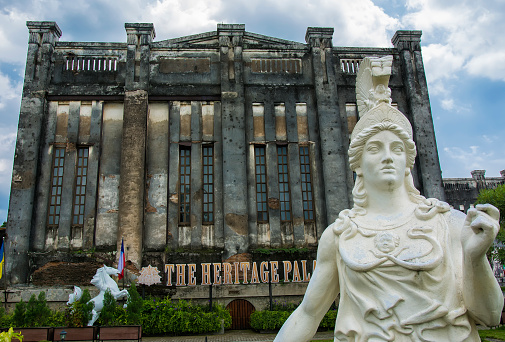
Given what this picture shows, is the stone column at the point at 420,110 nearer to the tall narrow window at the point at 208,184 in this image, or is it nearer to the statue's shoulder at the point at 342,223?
the tall narrow window at the point at 208,184

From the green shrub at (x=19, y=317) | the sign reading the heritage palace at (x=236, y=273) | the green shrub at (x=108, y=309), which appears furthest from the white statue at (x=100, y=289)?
the sign reading the heritage palace at (x=236, y=273)

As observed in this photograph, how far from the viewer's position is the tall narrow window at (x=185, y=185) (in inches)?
764

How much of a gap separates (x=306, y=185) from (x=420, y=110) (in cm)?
718

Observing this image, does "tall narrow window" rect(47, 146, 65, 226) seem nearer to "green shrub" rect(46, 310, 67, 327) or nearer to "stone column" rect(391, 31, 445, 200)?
"green shrub" rect(46, 310, 67, 327)

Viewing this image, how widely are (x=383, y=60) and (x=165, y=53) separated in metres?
19.8

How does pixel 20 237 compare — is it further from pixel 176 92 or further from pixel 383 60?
pixel 383 60

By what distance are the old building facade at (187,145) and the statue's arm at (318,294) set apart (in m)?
15.6

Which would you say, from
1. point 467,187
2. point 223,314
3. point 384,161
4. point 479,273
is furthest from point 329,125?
point 467,187

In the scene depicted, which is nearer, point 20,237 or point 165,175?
point 20,237

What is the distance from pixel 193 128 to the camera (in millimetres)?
20375

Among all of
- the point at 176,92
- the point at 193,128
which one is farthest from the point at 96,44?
the point at 193,128

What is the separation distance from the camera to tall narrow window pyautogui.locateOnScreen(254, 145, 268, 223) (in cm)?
1966

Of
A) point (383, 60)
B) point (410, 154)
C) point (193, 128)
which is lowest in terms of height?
point (410, 154)

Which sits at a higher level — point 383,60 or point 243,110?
point 243,110
